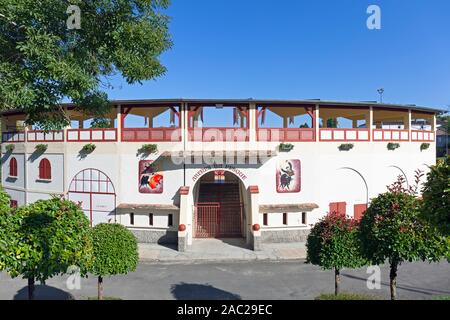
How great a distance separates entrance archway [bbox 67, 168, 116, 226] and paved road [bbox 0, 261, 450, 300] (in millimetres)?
6421

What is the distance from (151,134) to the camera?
68.6 ft

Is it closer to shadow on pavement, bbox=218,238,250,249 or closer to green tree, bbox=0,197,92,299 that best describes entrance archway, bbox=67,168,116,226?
shadow on pavement, bbox=218,238,250,249

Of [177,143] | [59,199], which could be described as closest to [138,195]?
[177,143]

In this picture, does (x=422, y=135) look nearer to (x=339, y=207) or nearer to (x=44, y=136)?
A: (x=339, y=207)

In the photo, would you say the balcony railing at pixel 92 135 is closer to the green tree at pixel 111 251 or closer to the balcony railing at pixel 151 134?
the balcony railing at pixel 151 134

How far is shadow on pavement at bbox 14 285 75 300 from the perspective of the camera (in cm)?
1261

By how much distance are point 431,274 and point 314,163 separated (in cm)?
944

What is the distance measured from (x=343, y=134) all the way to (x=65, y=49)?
740 inches

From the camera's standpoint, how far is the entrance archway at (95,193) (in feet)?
69.4

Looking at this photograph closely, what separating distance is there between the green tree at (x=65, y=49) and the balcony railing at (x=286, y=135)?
10253 mm

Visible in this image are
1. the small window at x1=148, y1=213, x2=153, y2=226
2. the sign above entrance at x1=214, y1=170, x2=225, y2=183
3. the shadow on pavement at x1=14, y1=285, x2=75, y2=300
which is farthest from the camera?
the sign above entrance at x1=214, y1=170, x2=225, y2=183

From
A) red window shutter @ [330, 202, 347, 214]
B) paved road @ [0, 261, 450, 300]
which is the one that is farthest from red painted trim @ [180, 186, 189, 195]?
red window shutter @ [330, 202, 347, 214]

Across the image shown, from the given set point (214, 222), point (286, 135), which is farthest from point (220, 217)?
point (286, 135)

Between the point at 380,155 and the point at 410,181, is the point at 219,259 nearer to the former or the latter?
the point at 380,155
